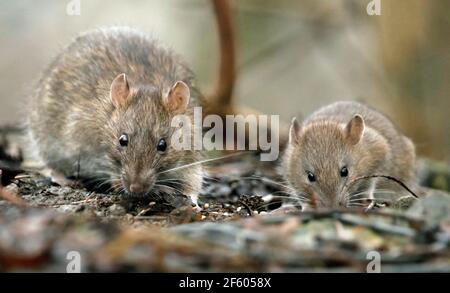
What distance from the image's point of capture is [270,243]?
175 inches

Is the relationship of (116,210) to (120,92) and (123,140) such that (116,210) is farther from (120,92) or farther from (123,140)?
(120,92)

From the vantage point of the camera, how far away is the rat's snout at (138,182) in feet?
22.8

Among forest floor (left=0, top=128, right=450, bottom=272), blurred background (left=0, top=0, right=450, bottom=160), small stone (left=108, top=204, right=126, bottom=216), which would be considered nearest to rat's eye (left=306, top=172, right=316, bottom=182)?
small stone (left=108, top=204, right=126, bottom=216)

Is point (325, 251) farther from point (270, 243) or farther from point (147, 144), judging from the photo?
point (147, 144)

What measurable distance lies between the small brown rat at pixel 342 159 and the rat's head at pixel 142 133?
4.58 feet

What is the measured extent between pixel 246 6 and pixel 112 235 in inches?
543

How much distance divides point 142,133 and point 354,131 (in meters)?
2.51

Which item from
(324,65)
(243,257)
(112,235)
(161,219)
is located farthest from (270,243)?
(324,65)

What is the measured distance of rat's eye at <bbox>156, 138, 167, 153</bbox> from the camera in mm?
7359

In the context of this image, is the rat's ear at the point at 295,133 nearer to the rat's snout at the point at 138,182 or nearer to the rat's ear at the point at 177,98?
the rat's ear at the point at 177,98

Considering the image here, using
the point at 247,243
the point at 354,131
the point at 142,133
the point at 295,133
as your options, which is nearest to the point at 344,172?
the point at 354,131

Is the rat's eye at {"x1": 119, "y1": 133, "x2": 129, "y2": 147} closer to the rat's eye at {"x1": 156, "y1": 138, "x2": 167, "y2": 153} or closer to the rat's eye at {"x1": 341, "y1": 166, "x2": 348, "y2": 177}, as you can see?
the rat's eye at {"x1": 156, "y1": 138, "x2": 167, "y2": 153}

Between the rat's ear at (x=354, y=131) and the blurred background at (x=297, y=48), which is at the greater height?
the blurred background at (x=297, y=48)

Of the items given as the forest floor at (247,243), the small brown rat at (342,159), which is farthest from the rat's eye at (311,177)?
the forest floor at (247,243)
